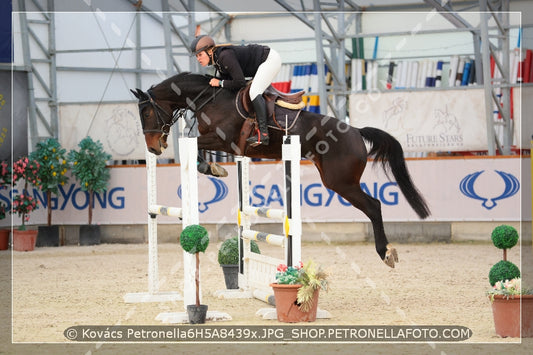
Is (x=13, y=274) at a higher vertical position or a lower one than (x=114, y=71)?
lower

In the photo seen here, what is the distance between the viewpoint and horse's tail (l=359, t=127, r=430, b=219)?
6707mm

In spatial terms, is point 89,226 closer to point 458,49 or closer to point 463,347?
point 458,49

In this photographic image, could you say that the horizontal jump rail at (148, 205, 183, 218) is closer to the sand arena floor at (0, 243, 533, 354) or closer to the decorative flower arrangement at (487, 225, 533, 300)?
the sand arena floor at (0, 243, 533, 354)

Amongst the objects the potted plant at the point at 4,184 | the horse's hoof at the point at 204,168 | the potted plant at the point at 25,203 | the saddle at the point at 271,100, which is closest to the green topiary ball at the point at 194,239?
the horse's hoof at the point at 204,168

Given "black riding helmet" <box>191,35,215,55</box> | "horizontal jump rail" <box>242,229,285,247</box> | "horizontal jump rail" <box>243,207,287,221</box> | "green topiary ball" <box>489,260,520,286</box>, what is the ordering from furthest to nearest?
1. "black riding helmet" <box>191,35,215,55</box>
2. "horizontal jump rail" <box>243,207,287,221</box>
3. "horizontal jump rail" <box>242,229,285,247</box>
4. "green topiary ball" <box>489,260,520,286</box>

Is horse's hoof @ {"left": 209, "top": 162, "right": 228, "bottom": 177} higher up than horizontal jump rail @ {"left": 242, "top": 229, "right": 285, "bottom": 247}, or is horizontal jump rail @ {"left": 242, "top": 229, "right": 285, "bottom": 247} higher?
horse's hoof @ {"left": 209, "top": 162, "right": 228, "bottom": 177}

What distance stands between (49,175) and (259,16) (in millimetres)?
6585

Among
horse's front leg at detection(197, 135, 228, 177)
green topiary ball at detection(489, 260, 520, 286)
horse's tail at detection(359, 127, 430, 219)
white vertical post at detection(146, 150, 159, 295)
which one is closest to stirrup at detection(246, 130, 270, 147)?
horse's front leg at detection(197, 135, 228, 177)

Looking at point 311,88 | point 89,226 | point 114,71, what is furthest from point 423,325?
point 114,71

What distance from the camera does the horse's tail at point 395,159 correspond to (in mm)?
6707

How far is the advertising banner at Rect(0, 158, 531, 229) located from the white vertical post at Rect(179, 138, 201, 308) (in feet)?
17.9

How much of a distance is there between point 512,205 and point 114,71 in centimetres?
822

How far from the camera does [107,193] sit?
12242 mm

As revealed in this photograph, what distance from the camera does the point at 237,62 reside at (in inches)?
241
